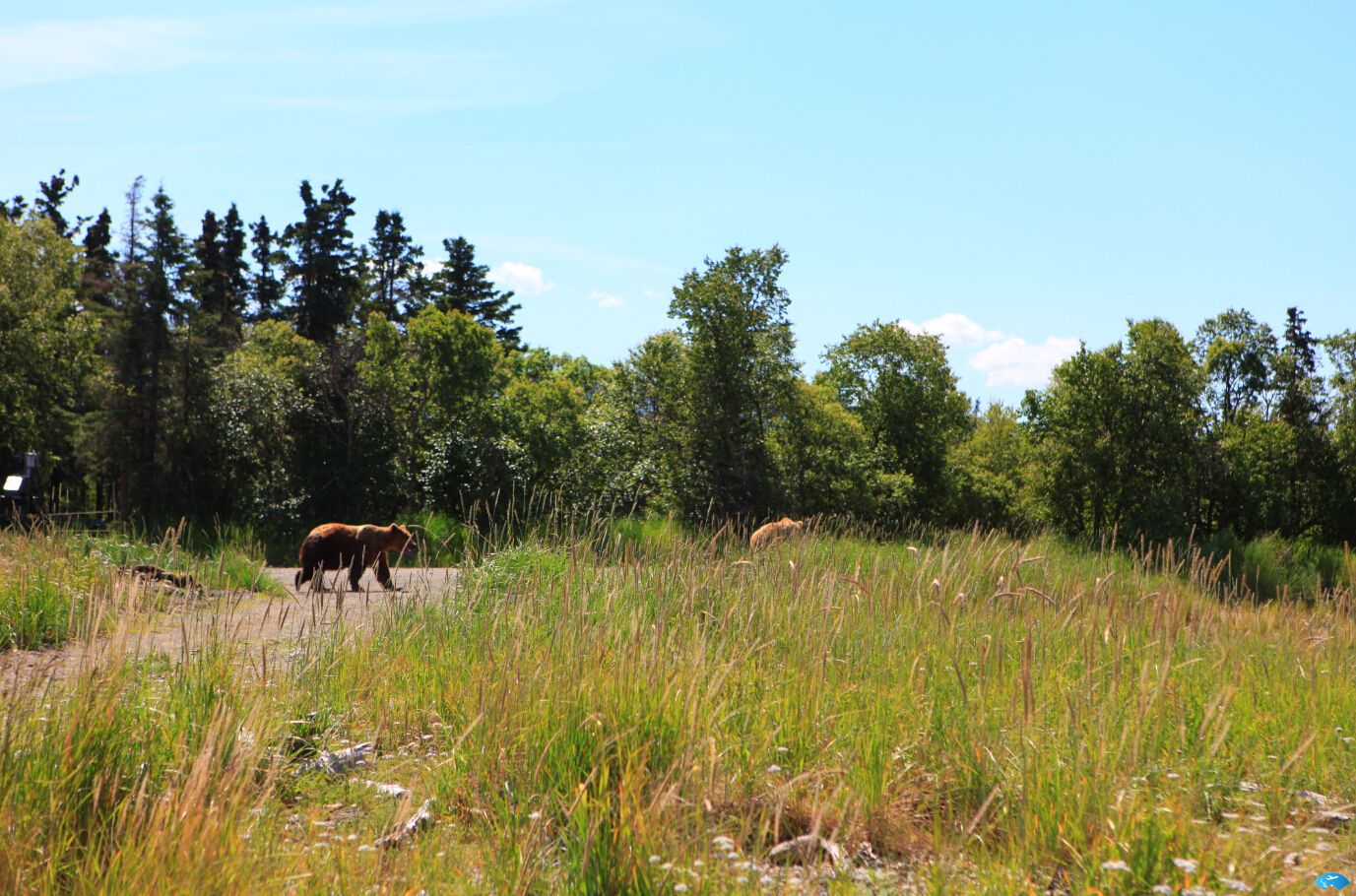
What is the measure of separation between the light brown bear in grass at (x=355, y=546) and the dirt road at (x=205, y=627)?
11.4 inches

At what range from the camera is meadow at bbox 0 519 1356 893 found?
2727 mm

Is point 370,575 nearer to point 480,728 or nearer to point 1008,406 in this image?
point 480,728

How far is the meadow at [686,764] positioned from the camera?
2727 mm

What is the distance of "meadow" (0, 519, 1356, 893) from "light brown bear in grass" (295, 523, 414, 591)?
528 cm

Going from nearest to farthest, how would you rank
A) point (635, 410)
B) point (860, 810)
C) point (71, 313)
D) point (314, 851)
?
1. point (314, 851)
2. point (860, 810)
3. point (635, 410)
4. point (71, 313)

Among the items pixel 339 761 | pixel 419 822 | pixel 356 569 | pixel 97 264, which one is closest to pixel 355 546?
pixel 356 569

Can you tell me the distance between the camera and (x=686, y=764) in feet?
8.84

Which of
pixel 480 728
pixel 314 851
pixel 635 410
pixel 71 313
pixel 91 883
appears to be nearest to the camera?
pixel 91 883

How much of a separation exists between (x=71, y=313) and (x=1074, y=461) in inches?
1205

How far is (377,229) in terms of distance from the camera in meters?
42.1

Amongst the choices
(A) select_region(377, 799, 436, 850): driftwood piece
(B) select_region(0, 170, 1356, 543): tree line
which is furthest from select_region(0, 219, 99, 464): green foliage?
(A) select_region(377, 799, 436, 850): driftwood piece

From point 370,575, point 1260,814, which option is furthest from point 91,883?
point 370,575

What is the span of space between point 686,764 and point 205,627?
369 cm

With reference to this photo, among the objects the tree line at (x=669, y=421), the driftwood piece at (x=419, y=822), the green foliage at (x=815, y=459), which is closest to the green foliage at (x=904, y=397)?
the tree line at (x=669, y=421)
